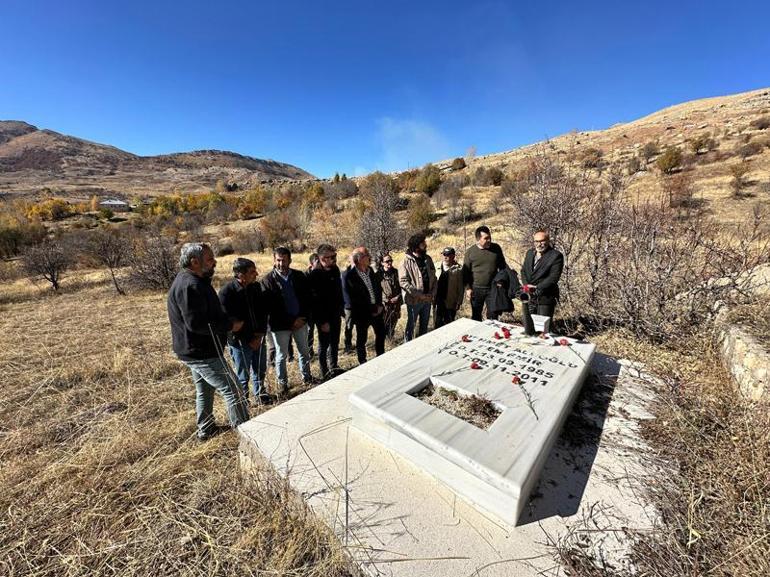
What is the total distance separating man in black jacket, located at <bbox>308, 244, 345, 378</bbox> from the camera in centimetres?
426

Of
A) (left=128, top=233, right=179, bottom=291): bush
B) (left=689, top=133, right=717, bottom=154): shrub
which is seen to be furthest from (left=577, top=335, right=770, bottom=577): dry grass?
(left=689, top=133, right=717, bottom=154): shrub

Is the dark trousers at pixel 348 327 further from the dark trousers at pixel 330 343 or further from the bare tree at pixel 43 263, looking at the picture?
the bare tree at pixel 43 263

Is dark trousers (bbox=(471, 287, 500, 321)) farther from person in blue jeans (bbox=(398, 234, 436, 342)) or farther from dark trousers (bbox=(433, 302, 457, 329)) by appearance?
person in blue jeans (bbox=(398, 234, 436, 342))

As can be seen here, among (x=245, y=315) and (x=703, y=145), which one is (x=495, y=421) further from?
(x=703, y=145)

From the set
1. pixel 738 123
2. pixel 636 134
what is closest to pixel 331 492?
pixel 738 123

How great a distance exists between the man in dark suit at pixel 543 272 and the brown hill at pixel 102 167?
74.8 meters

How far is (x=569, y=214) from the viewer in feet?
22.5

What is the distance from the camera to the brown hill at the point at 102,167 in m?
72.2

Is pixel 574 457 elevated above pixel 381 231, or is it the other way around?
pixel 381 231

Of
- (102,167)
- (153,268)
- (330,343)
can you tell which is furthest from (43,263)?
(102,167)

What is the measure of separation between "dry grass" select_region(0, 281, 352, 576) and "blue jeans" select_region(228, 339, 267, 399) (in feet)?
1.24

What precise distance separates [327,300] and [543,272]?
2.85 meters

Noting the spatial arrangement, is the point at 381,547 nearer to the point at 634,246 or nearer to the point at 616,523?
the point at 616,523

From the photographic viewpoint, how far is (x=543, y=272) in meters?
4.30
